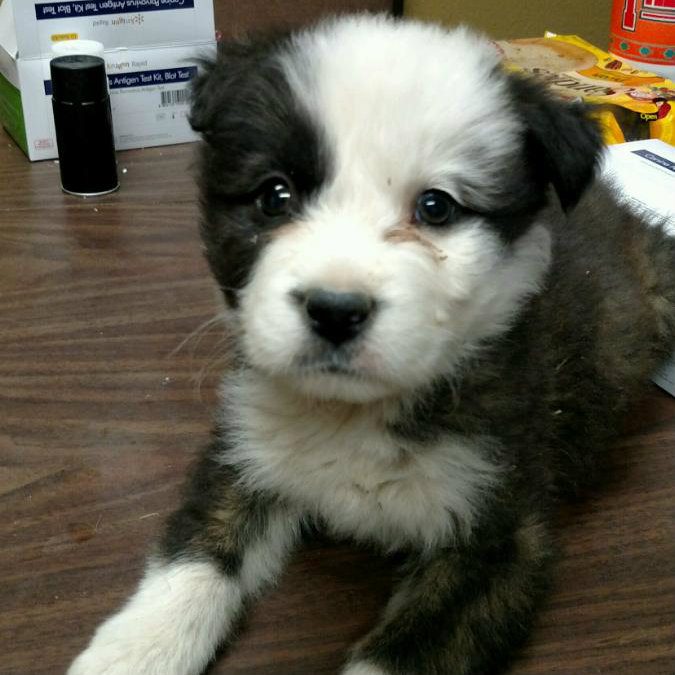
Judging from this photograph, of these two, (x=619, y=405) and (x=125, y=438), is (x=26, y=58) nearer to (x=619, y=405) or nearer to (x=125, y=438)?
(x=125, y=438)

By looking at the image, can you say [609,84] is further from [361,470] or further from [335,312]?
[335,312]

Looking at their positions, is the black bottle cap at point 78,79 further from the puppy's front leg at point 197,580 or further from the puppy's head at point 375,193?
the puppy's front leg at point 197,580

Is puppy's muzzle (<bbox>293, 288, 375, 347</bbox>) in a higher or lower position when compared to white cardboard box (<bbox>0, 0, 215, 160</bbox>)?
higher

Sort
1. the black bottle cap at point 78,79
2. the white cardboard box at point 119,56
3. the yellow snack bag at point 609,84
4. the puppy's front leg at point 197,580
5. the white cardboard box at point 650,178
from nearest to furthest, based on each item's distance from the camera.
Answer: the puppy's front leg at point 197,580 → the white cardboard box at point 650,178 → the black bottle cap at point 78,79 → the yellow snack bag at point 609,84 → the white cardboard box at point 119,56

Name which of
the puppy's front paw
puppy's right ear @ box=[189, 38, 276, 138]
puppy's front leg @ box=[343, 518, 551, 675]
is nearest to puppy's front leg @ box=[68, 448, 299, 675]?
the puppy's front paw

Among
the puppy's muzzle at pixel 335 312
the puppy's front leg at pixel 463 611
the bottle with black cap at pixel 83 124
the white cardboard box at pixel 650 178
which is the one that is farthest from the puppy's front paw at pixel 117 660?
the bottle with black cap at pixel 83 124

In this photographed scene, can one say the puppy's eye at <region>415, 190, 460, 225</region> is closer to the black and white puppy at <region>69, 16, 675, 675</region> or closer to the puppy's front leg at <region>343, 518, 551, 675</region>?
the black and white puppy at <region>69, 16, 675, 675</region>

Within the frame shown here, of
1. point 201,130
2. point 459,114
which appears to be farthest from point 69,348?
point 459,114
